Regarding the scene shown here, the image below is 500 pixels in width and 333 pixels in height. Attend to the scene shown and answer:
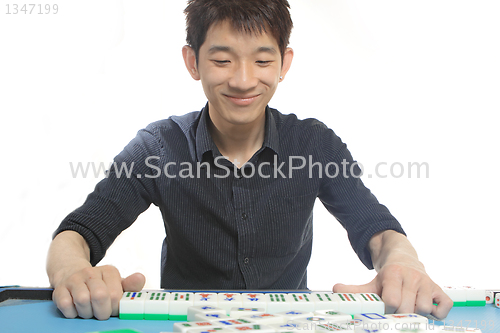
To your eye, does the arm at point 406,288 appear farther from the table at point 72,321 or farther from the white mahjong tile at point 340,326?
the white mahjong tile at point 340,326

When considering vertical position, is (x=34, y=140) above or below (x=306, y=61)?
below

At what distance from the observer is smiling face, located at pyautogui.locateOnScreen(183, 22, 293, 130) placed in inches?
50.8

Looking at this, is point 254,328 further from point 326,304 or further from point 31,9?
point 31,9

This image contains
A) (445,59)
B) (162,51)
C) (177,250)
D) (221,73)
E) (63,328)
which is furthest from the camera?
(162,51)

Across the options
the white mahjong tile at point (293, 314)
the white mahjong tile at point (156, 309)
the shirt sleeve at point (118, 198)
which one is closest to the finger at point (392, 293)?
the white mahjong tile at point (293, 314)

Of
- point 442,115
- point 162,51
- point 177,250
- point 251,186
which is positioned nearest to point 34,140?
point 162,51

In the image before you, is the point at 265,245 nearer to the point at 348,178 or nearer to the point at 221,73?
the point at 348,178

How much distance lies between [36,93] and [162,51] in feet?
3.08

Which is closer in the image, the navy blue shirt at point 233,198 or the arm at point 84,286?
the arm at point 84,286

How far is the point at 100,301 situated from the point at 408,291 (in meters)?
0.64

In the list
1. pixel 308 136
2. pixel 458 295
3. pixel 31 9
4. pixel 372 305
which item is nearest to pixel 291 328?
pixel 372 305

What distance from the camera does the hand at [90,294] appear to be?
33.4 inches

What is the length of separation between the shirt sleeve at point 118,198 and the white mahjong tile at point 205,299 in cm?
48

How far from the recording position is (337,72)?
9.69 ft
